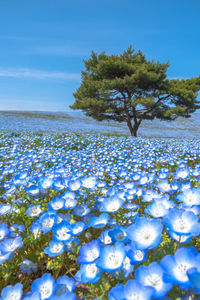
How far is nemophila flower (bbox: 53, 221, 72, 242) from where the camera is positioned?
1346mm

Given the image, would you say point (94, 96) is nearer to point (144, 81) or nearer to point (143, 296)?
point (144, 81)

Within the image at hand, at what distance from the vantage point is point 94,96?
19.4m

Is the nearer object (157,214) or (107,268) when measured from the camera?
(107,268)

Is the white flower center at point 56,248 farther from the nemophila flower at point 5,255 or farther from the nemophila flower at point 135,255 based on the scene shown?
the nemophila flower at point 135,255

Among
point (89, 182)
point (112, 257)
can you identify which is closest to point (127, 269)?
point (112, 257)

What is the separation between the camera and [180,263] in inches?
34.8

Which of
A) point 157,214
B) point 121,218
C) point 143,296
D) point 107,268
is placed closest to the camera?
point 143,296

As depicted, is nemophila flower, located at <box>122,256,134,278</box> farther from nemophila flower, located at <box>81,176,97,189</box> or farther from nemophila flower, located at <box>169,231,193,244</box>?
nemophila flower, located at <box>81,176,97,189</box>

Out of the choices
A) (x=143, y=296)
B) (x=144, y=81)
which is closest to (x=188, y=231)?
(x=143, y=296)

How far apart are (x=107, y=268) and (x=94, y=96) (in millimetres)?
19395

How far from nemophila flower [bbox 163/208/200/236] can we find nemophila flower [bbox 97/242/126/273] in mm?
302

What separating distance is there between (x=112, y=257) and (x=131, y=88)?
58.0ft

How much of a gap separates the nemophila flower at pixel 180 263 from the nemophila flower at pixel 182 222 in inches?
5.0

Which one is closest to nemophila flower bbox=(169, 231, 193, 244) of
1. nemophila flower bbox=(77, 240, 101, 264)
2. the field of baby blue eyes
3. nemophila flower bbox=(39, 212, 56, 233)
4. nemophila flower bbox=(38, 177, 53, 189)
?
the field of baby blue eyes
